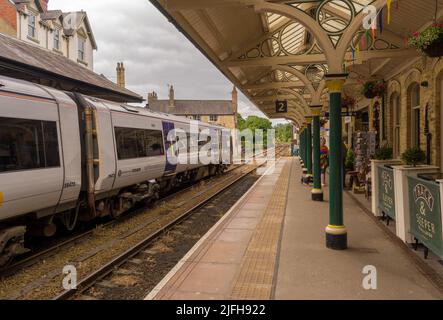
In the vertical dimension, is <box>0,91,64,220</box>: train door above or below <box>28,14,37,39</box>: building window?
below

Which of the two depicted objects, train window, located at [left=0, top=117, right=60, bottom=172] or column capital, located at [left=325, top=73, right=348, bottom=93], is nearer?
train window, located at [left=0, top=117, right=60, bottom=172]

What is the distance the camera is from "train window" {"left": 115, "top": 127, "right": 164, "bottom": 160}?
918cm

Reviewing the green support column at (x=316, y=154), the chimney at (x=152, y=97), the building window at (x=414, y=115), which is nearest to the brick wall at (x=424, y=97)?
the building window at (x=414, y=115)

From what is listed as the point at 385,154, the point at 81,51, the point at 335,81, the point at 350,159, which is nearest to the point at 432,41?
the point at 335,81

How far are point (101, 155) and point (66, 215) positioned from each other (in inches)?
53.3

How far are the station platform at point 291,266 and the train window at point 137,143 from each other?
292 centimetres

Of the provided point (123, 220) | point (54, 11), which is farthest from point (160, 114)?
point (54, 11)

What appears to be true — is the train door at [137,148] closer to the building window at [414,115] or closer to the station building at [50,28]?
the building window at [414,115]

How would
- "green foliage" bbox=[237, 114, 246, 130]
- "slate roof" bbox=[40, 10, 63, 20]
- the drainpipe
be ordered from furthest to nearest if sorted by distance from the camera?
1. "green foliage" bbox=[237, 114, 246, 130]
2. "slate roof" bbox=[40, 10, 63, 20]
3. the drainpipe

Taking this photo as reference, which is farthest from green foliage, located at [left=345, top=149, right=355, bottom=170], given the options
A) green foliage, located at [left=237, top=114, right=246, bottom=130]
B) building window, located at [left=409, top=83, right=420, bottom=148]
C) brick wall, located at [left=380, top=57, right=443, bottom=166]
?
green foliage, located at [left=237, top=114, right=246, bottom=130]

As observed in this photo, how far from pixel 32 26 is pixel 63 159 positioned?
63.2 ft

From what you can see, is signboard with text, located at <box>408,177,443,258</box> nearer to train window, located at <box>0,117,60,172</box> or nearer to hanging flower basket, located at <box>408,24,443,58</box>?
hanging flower basket, located at <box>408,24,443,58</box>

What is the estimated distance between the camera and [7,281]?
5.56 meters

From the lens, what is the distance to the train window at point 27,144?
5.54 metres
